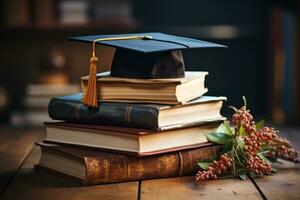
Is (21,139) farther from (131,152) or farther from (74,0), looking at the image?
(74,0)

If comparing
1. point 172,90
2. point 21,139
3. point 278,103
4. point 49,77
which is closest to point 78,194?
point 172,90

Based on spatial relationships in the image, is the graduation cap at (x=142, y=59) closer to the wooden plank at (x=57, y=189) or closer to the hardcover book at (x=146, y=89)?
the hardcover book at (x=146, y=89)

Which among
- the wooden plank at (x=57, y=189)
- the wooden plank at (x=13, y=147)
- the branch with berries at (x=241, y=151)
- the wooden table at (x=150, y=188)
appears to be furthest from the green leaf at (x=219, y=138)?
the wooden plank at (x=13, y=147)

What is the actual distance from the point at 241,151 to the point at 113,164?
0.90 ft

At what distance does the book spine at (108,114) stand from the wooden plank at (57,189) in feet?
0.42

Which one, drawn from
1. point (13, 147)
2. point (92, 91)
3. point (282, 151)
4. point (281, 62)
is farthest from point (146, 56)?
point (281, 62)

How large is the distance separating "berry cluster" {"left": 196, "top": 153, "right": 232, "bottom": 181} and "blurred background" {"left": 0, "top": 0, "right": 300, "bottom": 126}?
1953 mm

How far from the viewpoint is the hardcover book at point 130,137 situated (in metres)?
1.32

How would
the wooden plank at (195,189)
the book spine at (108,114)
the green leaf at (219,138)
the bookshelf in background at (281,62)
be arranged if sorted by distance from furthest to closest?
the bookshelf in background at (281,62)
the green leaf at (219,138)
the book spine at (108,114)
the wooden plank at (195,189)

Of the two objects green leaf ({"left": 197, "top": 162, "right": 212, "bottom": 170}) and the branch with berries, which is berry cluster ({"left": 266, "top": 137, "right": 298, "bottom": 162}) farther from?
green leaf ({"left": 197, "top": 162, "right": 212, "bottom": 170})

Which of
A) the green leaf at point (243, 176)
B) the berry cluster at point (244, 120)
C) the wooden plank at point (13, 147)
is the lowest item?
the wooden plank at point (13, 147)

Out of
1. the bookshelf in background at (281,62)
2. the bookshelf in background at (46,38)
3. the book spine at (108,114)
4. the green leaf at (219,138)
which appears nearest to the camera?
the book spine at (108,114)

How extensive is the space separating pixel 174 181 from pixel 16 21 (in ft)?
7.01

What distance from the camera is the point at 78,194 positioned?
1.22 metres
